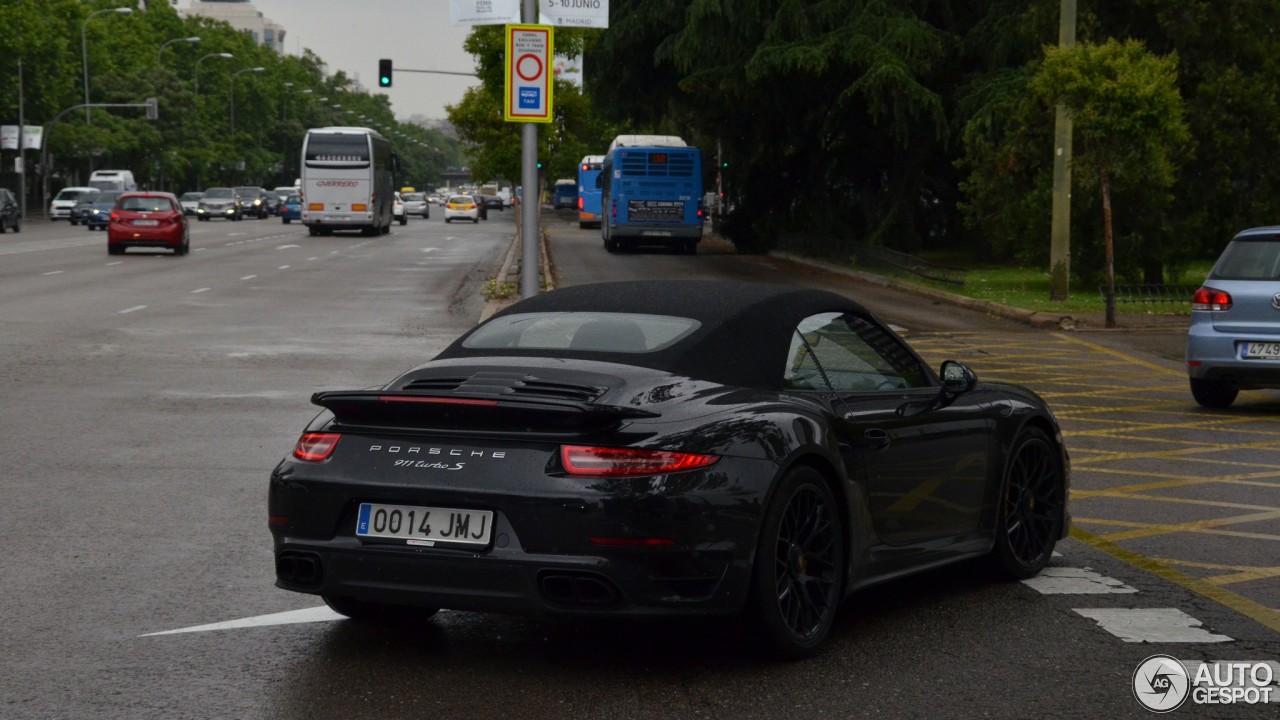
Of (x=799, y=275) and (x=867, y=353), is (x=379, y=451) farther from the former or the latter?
(x=799, y=275)

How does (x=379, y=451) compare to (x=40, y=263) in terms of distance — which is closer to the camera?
(x=379, y=451)

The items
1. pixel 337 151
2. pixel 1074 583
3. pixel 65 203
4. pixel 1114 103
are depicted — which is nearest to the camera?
pixel 1074 583

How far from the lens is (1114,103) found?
79.7ft

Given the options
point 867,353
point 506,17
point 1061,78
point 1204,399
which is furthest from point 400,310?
point 867,353

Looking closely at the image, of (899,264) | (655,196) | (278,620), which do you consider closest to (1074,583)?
(278,620)

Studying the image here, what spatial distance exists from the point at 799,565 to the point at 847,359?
108 cm

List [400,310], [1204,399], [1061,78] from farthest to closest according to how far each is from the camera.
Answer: [400,310]
[1061,78]
[1204,399]

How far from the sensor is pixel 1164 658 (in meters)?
6.25

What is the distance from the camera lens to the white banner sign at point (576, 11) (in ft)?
63.6

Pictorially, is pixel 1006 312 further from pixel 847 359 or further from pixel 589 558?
pixel 589 558

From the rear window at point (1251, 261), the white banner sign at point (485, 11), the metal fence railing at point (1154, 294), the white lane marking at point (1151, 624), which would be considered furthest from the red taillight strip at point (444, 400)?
the metal fence railing at point (1154, 294)

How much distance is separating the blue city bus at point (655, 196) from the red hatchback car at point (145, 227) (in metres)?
12.1

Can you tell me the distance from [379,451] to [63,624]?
1.59 meters

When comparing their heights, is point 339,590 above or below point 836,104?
below
